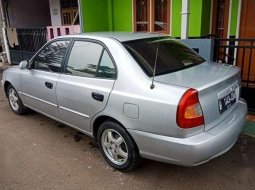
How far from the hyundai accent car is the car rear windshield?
0.01m

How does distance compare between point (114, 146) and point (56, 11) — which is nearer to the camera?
point (114, 146)

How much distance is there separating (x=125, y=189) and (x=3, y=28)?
364 inches

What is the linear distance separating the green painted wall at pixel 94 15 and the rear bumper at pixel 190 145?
6.33 m

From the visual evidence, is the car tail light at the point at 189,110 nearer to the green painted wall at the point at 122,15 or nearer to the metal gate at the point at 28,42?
the green painted wall at the point at 122,15

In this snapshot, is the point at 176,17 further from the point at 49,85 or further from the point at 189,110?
the point at 189,110

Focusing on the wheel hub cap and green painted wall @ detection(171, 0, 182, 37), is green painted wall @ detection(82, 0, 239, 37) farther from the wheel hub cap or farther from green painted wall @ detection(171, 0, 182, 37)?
the wheel hub cap

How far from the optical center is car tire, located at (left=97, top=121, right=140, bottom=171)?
9.86ft

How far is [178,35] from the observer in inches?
302

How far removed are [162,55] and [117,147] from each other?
47.6 inches

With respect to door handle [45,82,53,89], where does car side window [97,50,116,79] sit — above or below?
above

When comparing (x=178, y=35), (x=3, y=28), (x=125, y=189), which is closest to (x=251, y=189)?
(x=125, y=189)

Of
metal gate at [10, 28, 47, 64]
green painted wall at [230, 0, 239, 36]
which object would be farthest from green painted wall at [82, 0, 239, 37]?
metal gate at [10, 28, 47, 64]

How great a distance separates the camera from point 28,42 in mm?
9773

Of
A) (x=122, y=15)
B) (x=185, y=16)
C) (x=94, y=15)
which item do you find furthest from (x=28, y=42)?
(x=185, y=16)
